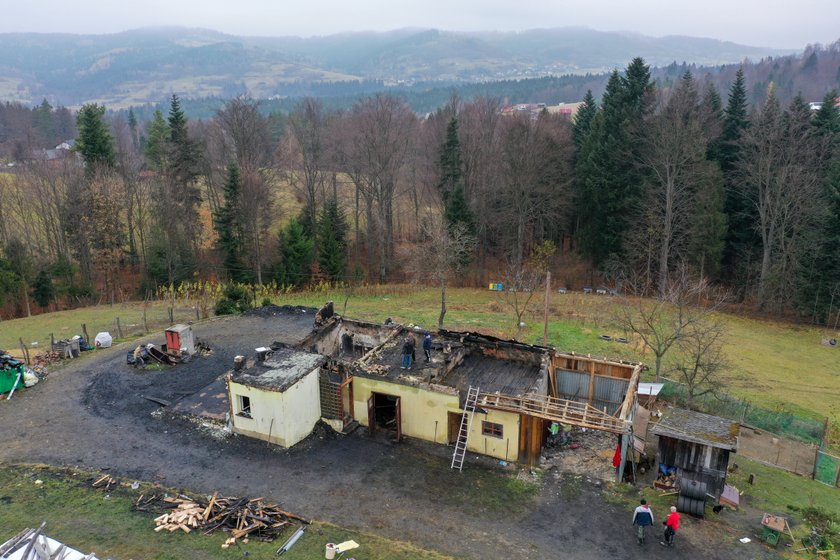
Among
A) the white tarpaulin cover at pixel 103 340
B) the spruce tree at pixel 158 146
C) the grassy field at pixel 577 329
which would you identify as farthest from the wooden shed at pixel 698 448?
the spruce tree at pixel 158 146

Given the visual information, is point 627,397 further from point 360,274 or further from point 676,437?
point 360,274

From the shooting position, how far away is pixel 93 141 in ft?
185

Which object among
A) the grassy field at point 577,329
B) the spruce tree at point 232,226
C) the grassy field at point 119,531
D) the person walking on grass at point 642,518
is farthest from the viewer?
the spruce tree at point 232,226

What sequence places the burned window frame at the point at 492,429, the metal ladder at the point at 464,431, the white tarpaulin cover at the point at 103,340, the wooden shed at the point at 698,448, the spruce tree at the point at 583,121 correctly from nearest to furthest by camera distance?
1. the wooden shed at the point at 698,448
2. the metal ladder at the point at 464,431
3. the burned window frame at the point at 492,429
4. the white tarpaulin cover at the point at 103,340
5. the spruce tree at the point at 583,121

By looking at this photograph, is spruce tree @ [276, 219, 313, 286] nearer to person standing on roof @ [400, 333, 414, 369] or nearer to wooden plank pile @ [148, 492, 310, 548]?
person standing on roof @ [400, 333, 414, 369]

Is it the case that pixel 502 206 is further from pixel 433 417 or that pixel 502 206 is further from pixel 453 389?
pixel 433 417

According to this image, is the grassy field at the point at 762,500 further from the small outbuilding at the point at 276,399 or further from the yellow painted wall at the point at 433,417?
the small outbuilding at the point at 276,399

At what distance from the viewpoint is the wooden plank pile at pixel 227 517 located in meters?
18.6

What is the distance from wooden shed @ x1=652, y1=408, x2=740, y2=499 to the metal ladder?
6.96m

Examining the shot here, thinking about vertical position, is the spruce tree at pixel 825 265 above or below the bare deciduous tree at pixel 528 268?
above

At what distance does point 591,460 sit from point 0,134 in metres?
138

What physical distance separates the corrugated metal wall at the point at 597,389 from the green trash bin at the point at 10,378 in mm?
27304

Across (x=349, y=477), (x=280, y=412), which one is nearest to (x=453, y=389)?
(x=349, y=477)

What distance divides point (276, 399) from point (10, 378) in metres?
15.7
